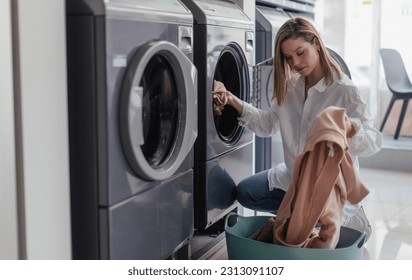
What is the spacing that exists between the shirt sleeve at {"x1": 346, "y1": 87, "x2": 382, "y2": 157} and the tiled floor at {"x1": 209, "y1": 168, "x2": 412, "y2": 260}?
64 centimetres

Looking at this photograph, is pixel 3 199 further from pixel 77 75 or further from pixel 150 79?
pixel 150 79

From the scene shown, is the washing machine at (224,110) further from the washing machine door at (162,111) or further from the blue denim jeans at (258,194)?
the washing machine door at (162,111)

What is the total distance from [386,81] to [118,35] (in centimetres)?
362

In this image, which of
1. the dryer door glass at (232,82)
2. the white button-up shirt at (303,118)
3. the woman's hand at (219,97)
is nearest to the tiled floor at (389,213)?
the white button-up shirt at (303,118)

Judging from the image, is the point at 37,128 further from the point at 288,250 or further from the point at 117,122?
the point at 288,250

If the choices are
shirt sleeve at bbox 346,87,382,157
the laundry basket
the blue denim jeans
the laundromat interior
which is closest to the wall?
the laundromat interior

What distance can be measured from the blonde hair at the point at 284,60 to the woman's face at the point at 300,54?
15 mm

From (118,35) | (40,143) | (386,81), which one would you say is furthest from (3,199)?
(386,81)

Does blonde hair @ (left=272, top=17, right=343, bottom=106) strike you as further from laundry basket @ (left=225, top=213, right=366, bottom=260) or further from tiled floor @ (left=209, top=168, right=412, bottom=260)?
tiled floor @ (left=209, top=168, right=412, bottom=260)

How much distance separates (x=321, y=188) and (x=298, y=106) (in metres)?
0.63

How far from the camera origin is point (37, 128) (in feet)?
4.83

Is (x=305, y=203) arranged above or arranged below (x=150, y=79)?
below

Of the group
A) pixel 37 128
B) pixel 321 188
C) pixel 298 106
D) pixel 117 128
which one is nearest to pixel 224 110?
pixel 298 106
